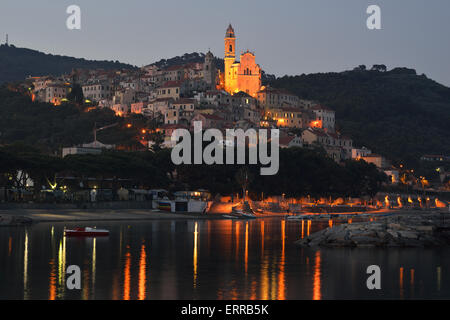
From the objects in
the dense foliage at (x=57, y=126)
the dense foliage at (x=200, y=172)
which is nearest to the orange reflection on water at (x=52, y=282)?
the dense foliage at (x=200, y=172)

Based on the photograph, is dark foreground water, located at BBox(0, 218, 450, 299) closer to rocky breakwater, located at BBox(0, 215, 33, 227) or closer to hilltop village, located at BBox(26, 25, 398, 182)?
rocky breakwater, located at BBox(0, 215, 33, 227)

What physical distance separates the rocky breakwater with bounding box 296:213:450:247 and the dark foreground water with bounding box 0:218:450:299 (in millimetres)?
2696

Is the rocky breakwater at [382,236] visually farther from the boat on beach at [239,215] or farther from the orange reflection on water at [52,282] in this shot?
the boat on beach at [239,215]

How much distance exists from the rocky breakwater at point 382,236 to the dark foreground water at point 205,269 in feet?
8.84

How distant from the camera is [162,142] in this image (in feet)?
486

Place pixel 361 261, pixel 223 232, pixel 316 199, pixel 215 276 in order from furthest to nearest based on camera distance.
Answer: pixel 316 199 → pixel 223 232 → pixel 361 261 → pixel 215 276

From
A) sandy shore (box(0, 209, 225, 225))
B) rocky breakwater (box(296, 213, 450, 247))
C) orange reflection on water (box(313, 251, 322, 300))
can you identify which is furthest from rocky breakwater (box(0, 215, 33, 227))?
orange reflection on water (box(313, 251, 322, 300))

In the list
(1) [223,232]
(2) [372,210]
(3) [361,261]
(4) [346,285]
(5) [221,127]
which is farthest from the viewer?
(5) [221,127]

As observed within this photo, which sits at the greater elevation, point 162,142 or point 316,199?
point 162,142

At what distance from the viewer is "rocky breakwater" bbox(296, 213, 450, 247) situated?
55250mm

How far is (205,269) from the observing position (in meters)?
39.7

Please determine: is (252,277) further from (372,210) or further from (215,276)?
(372,210)
